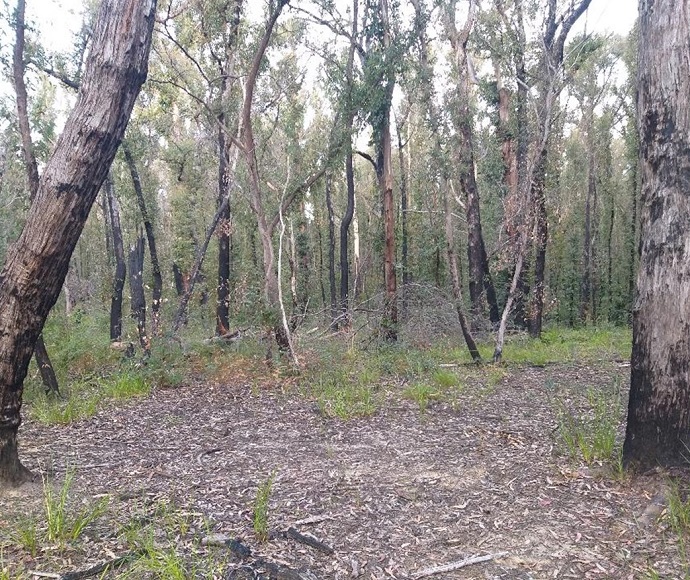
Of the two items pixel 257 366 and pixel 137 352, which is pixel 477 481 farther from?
pixel 137 352

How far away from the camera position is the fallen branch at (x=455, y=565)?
248cm

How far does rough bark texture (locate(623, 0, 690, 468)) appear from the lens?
10.0 feet

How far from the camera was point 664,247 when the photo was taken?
10.2ft

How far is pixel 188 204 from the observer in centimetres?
1917

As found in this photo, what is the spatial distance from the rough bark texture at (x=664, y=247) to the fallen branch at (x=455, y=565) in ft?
4.18

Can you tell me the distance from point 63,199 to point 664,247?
3565 millimetres

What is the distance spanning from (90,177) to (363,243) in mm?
23946

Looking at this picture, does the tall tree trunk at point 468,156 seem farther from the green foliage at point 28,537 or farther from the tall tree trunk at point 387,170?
the green foliage at point 28,537

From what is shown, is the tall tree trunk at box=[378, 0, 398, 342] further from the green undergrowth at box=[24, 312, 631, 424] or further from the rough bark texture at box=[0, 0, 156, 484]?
the rough bark texture at box=[0, 0, 156, 484]

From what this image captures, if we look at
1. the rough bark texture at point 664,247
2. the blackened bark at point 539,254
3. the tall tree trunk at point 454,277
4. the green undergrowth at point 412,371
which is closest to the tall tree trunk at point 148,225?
the green undergrowth at point 412,371

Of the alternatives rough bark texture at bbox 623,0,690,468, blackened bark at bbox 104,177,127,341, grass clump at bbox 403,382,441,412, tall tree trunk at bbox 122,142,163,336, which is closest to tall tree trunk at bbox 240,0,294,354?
tall tree trunk at bbox 122,142,163,336

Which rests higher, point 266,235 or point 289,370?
point 266,235

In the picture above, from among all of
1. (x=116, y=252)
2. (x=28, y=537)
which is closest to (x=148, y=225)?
(x=116, y=252)

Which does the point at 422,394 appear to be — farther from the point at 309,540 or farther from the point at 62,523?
the point at 62,523
